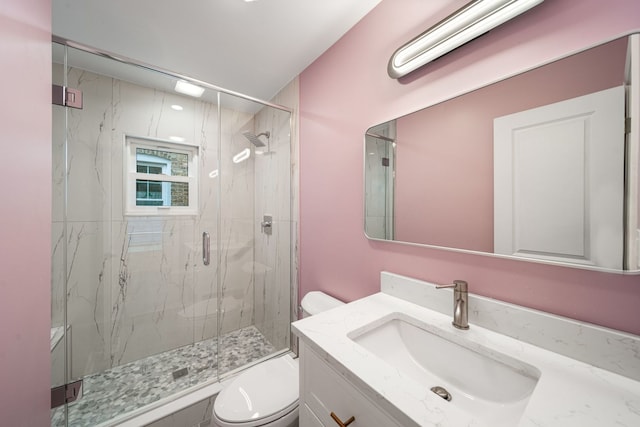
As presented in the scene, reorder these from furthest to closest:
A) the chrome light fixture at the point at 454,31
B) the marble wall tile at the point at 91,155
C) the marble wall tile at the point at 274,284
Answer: the marble wall tile at the point at 274,284
the marble wall tile at the point at 91,155
the chrome light fixture at the point at 454,31

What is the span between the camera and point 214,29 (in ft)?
4.44

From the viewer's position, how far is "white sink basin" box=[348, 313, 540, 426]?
629 mm

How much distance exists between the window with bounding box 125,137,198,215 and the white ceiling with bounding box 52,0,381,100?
612 millimetres

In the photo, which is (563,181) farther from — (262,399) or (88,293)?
(88,293)

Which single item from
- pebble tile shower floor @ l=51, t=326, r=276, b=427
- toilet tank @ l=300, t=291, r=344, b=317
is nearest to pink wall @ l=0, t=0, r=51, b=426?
pebble tile shower floor @ l=51, t=326, r=276, b=427

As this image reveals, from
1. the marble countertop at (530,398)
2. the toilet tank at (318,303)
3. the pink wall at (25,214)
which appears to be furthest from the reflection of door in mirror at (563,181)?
the pink wall at (25,214)

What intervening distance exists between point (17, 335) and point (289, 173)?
5.22 ft

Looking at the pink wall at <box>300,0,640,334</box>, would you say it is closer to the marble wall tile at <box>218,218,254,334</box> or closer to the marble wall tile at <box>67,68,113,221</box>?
the marble wall tile at <box>218,218,254,334</box>

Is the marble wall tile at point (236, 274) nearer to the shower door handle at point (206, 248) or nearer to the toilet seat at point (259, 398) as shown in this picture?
the shower door handle at point (206, 248)

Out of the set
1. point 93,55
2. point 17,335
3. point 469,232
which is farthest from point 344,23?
point 17,335

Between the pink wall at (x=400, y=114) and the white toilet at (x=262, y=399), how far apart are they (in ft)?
1.78

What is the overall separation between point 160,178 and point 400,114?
1.82 m

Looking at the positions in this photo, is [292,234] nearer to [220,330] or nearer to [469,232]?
[220,330]

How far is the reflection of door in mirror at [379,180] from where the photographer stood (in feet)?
3.81
